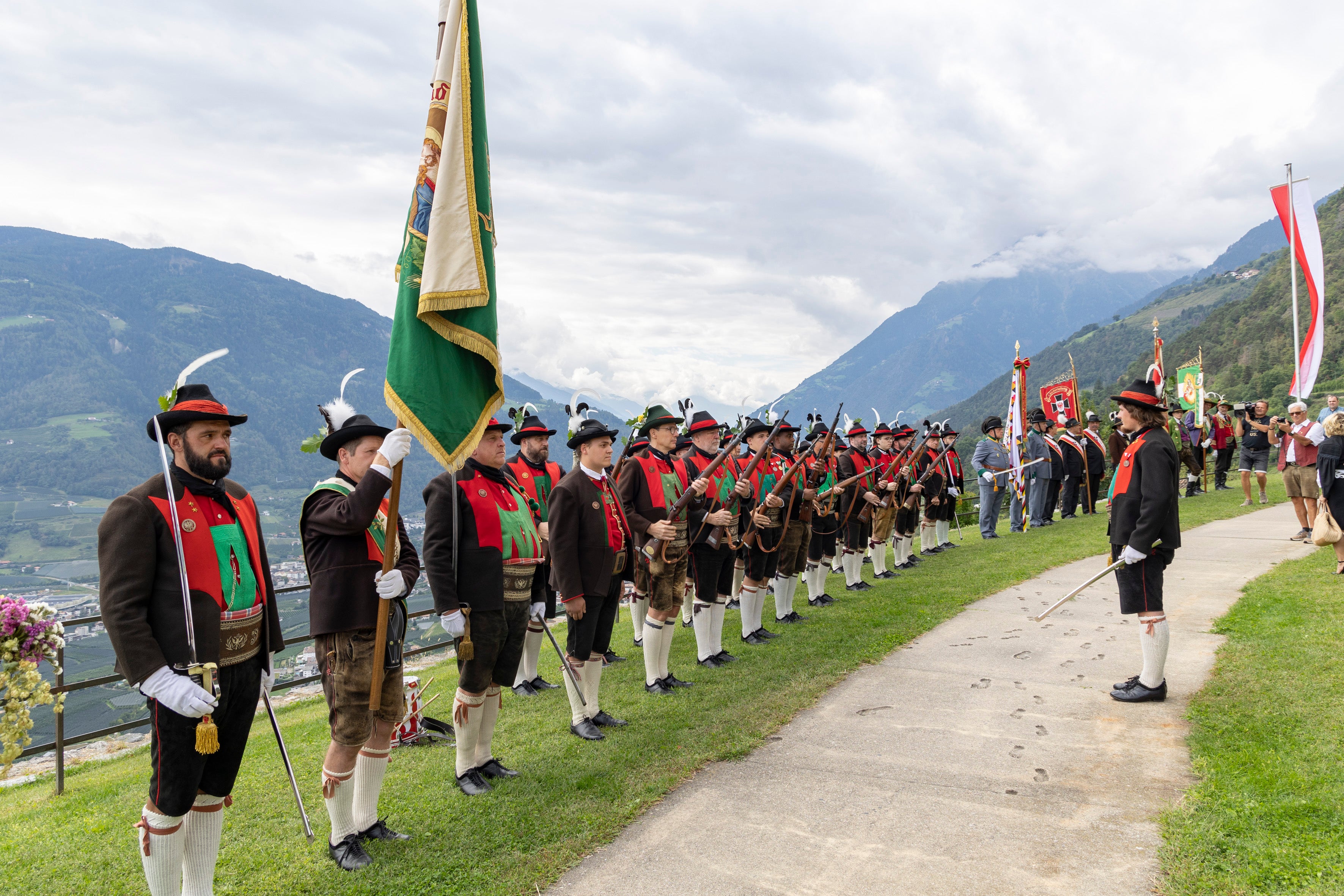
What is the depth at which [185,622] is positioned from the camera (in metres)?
3.32

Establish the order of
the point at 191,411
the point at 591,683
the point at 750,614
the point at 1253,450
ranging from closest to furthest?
the point at 191,411 < the point at 591,683 < the point at 750,614 < the point at 1253,450

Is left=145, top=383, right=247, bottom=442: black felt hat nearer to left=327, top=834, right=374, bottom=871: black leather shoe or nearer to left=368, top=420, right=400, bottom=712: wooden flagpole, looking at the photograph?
left=368, top=420, right=400, bottom=712: wooden flagpole

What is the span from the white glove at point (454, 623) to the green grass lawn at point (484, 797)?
1.08m

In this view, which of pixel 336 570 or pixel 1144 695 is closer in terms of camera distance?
pixel 336 570

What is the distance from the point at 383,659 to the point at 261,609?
2.14ft

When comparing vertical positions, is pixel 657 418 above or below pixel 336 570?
above

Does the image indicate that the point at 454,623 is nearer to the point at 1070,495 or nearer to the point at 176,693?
the point at 176,693

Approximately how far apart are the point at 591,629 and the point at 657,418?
2.25 m

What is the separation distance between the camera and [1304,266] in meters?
13.7

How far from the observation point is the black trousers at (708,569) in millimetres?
7812

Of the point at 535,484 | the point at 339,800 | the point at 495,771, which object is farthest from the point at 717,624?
the point at 339,800

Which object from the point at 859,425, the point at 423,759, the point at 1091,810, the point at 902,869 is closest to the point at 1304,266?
the point at 859,425

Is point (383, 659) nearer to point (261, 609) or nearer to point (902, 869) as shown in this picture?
point (261, 609)

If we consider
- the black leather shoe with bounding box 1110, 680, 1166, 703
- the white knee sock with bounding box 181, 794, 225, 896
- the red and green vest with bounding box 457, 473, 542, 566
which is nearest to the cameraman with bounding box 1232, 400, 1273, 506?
the black leather shoe with bounding box 1110, 680, 1166, 703
